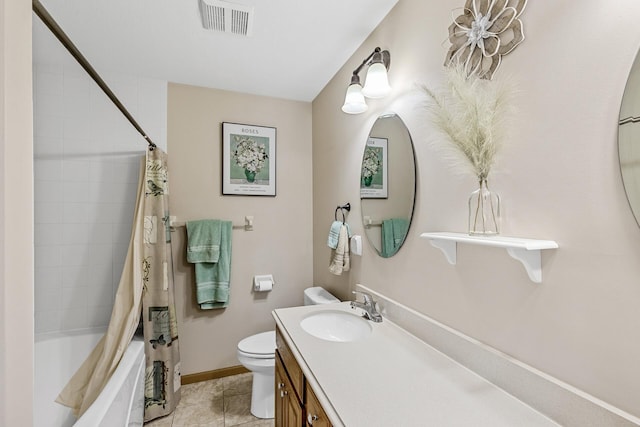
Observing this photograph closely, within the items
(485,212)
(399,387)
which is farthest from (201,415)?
(485,212)

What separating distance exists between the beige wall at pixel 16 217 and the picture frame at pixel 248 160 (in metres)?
1.81

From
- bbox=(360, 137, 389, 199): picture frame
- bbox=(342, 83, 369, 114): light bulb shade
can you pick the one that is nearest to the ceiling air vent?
bbox=(342, 83, 369, 114): light bulb shade

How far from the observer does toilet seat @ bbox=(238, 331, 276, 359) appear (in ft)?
5.99

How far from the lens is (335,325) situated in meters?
1.56

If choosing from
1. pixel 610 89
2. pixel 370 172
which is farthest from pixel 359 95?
pixel 610 89

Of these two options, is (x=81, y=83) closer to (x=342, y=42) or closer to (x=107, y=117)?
(x=107, y=117)

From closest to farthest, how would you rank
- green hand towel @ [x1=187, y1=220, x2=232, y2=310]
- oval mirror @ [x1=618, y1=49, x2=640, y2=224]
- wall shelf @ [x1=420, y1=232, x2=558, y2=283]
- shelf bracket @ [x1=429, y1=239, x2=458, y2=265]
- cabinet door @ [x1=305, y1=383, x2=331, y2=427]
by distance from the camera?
oval mirror @ [x1=618, y1=49, x2=640, y2=224], wall shelf @ [x1=420, y1=232, x2=558, y2=283], cabinet door @ [x1=305, y1=383, x2=331, y2=427], shelf bracket @ [x1=429, y1=239, x2=458, y2=265], green hand towel @ [x1=187, y1=220, x2=232, y2=310]

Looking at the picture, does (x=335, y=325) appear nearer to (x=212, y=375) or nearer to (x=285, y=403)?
(x=285, y=403)

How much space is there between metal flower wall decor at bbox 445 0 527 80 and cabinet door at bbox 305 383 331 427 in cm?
122

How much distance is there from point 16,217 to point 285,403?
50.0 inches

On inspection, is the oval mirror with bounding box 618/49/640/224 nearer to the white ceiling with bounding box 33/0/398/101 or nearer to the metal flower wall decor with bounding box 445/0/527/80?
the metal flower wall decor with bounding box 445/0/527/80

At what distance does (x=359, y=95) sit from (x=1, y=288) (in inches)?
60.5

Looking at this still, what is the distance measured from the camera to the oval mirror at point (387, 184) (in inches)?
54.6

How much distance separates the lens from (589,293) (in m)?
0.72
